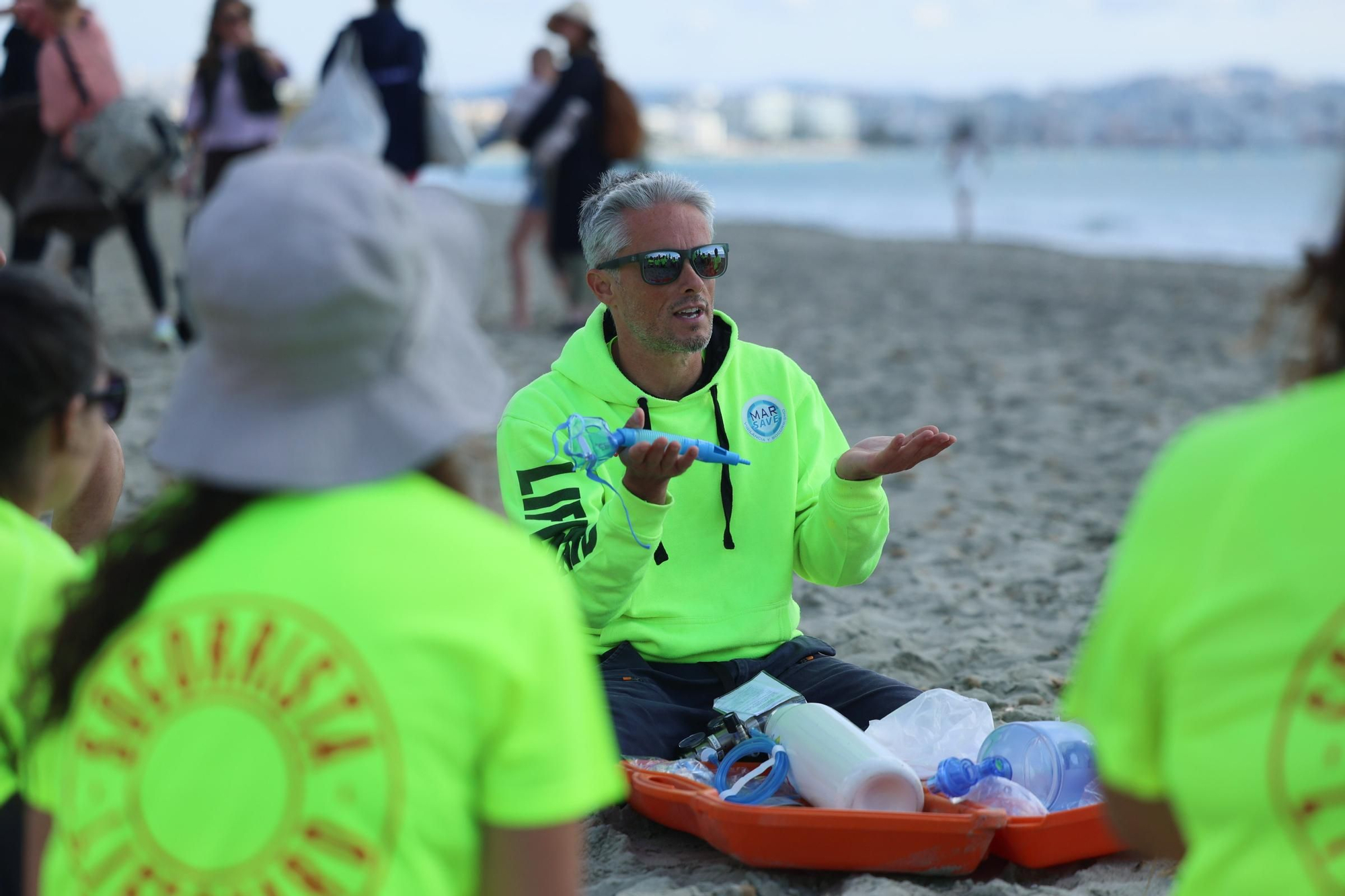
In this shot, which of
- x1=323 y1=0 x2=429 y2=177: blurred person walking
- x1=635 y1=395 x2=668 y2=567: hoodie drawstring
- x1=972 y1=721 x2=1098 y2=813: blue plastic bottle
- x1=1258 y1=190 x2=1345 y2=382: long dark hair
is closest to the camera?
x1=1258 y1=190 x2=1345 y2=382: long dark hair

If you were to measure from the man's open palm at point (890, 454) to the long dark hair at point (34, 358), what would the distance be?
162 cm

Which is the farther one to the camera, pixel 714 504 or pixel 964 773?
pixel 714 504

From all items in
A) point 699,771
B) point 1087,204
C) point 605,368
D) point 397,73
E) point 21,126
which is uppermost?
point 397,73

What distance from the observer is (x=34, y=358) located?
5.45ft

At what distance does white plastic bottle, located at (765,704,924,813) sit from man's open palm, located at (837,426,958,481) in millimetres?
531

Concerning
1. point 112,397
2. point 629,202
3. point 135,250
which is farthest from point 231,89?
point 112,397

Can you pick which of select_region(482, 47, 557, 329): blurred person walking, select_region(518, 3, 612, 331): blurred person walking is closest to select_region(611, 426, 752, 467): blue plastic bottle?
select_region(518, 3, 612, 331): blurred person walking

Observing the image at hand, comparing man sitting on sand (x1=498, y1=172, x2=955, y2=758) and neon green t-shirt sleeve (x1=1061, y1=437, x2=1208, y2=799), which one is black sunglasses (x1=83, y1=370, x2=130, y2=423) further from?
neon green t-shirt sleeve (x1=1061, y1=437, x2=1208, y2=799)

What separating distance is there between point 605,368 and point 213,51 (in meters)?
5.52

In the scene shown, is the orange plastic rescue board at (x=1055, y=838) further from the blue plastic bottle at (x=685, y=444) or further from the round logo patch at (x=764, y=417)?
the round logo patch at (x=764, y=417)

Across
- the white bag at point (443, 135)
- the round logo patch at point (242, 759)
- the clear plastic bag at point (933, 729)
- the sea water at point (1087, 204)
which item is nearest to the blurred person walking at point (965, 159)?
the sea water at point (1087, 204)

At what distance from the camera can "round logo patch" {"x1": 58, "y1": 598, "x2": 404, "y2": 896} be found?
1.22 metres

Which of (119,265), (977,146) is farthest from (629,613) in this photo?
(977,146)

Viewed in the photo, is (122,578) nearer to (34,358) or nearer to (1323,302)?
(34,358)
